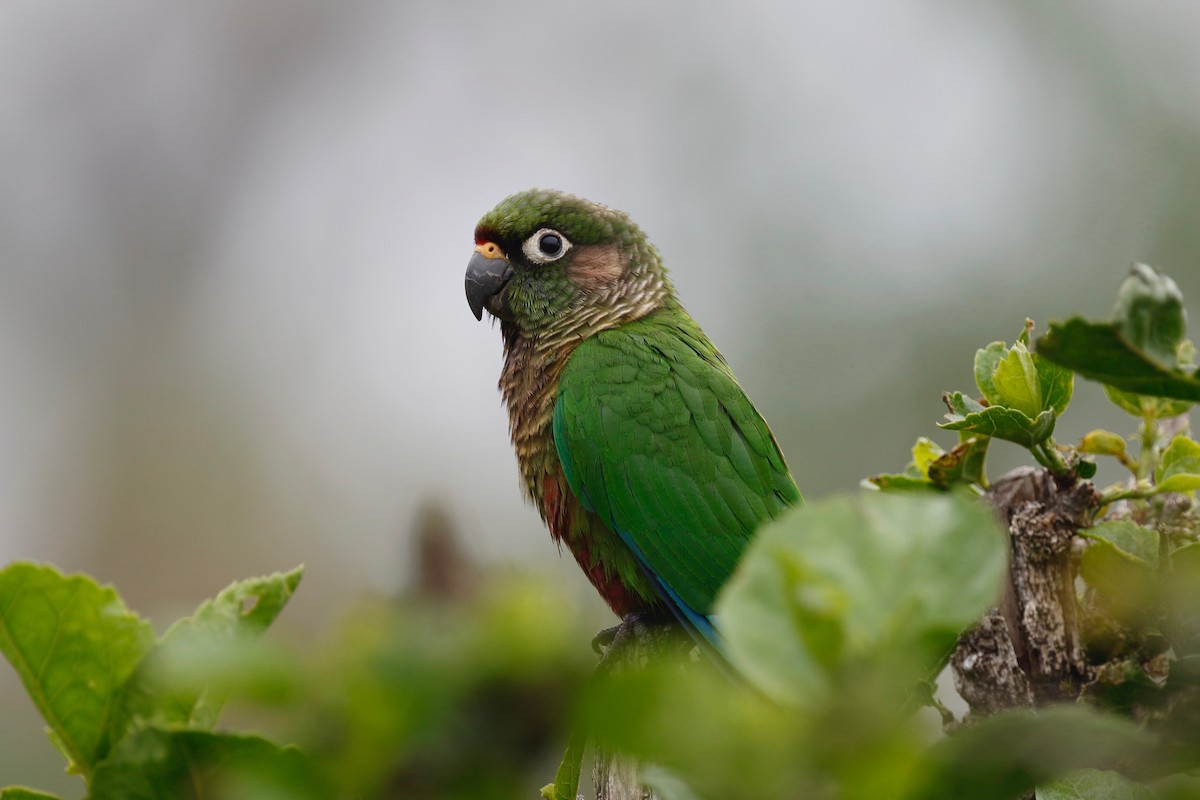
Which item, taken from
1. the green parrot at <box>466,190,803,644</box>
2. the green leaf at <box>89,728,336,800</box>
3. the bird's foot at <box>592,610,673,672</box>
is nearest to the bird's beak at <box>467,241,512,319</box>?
the green parrot at <box>466,190,803,644</box>

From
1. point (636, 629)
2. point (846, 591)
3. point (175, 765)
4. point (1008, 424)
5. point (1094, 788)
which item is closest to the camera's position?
point (846, 591)

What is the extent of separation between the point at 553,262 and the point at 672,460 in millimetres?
1084

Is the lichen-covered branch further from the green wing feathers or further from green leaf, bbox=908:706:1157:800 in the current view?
green leaf, bbox=908:706:1157:800

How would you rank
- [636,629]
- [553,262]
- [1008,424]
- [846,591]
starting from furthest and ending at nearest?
[553,262] → [636,629] → [1008,424] → [846,591]

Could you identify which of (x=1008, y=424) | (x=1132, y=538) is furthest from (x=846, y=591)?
(x=1132, y=538)

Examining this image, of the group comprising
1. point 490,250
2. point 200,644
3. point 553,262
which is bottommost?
point 200,644

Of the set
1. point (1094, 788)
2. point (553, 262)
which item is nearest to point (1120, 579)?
point (1094, 788)

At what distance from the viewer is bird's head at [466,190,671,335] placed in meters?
3.66

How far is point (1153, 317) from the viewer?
77 centimetres

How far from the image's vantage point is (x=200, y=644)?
708 millimetres

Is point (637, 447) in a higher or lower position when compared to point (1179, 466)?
higher

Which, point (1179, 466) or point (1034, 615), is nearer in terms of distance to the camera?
point (1179, 466)

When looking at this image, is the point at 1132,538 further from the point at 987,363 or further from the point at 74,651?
the point at 74,651

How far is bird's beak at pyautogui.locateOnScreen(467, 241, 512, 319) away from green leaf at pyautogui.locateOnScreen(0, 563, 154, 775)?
3035 millimetres
